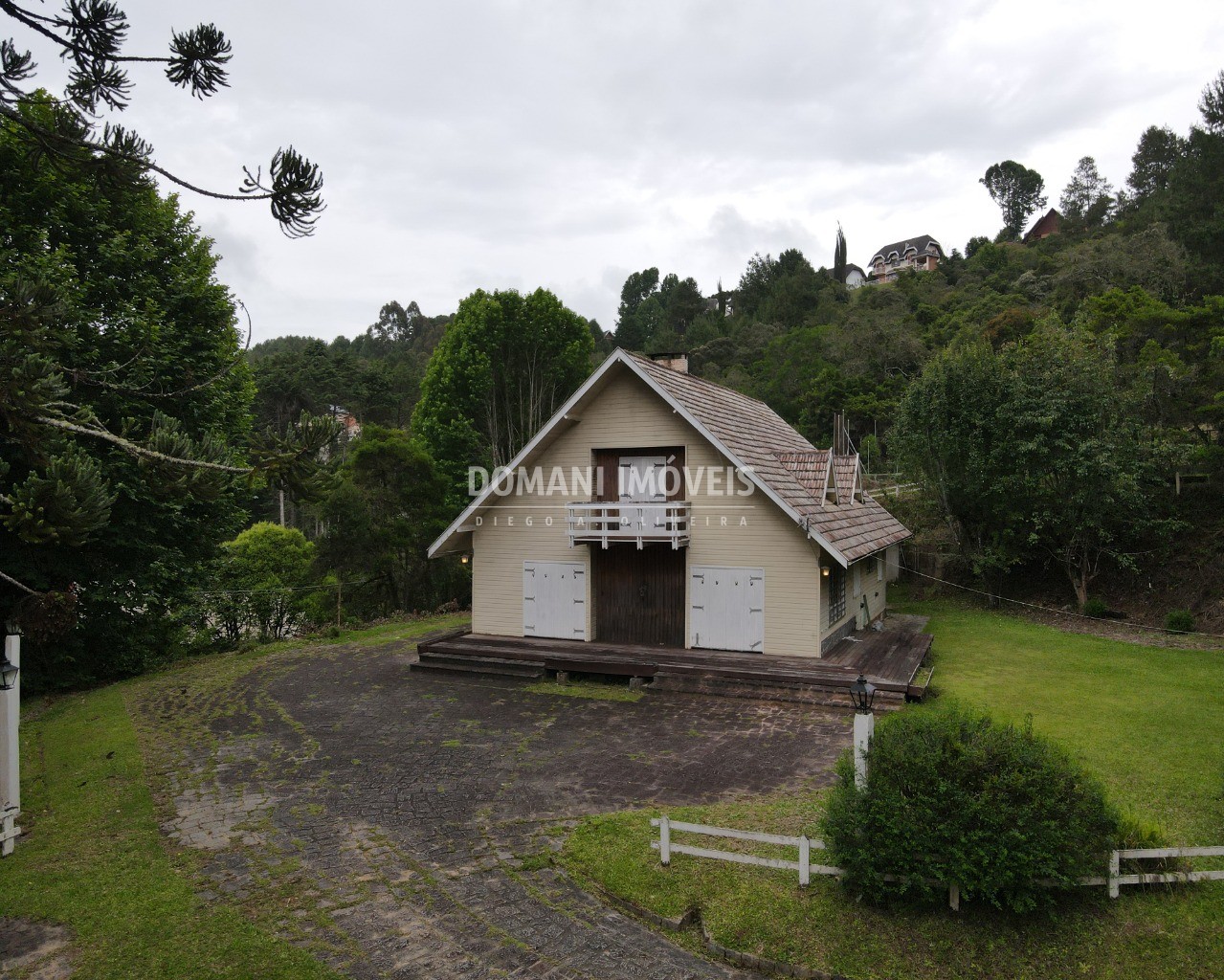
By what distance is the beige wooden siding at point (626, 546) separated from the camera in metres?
14.6

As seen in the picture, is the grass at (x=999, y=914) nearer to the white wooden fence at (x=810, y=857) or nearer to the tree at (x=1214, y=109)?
the white wooden fence at (x=810, y=857)

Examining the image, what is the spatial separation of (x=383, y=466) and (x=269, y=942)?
18.1 m

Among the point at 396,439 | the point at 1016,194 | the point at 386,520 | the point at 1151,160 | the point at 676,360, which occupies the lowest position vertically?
the point at 386,520

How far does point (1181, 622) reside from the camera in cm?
1809

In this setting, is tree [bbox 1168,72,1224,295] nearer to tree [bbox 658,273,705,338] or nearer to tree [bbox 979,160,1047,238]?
tree [bbox 658,273,705,338]

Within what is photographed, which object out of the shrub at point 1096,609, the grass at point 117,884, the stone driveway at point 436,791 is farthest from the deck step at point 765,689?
the shrub at point 1096,609

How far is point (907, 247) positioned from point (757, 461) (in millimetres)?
85979

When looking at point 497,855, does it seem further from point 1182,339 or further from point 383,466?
point 1182,339

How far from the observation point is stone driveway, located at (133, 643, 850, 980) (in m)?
5.97

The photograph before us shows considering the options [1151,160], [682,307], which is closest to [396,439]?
[682,307]

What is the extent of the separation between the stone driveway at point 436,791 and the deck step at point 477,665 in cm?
29

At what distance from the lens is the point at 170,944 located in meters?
5.94

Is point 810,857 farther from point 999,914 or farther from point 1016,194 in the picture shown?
point 1016,194

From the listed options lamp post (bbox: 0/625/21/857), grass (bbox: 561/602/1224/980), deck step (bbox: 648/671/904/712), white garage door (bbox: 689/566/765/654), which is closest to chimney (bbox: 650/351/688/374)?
white garage door (bbox: 689/566/765/654)
